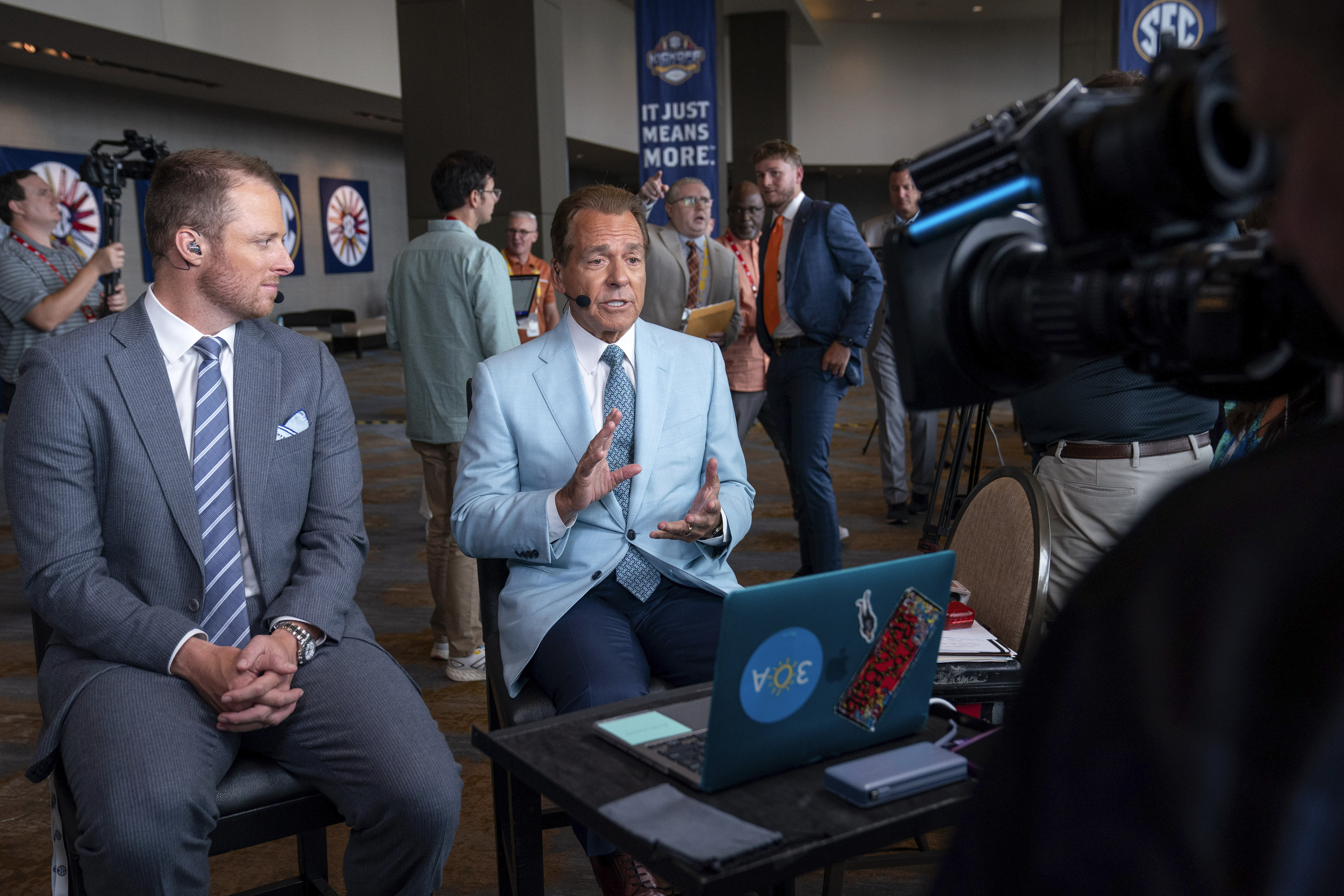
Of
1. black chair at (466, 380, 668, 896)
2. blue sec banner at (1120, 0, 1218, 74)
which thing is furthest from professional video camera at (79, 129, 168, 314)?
blue sec banner at (1120, 0, 1218, 74)

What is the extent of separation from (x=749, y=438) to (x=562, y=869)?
6386 mm

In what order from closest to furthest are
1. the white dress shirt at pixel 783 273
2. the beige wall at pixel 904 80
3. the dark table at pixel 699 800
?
1. the dark table at pixel 699 800
2. the white dress shirt at pixel 783 273
3. the beige wall at pixel 904 80

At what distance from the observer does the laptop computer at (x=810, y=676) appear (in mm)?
1196

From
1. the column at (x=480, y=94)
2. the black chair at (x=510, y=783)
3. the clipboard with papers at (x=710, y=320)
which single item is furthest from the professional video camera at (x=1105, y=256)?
the column at (x=480, y=94)

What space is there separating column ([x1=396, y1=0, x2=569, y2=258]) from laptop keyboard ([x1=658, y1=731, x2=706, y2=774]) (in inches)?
226

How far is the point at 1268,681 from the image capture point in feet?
1.09

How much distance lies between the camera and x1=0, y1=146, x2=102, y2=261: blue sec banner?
10547 mm

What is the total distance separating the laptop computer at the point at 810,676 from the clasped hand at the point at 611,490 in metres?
0.67

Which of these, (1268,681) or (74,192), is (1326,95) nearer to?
(1268,681)

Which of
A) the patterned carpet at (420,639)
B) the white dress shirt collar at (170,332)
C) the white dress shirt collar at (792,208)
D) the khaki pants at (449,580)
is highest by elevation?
the white dress shirt collar at (792,208)

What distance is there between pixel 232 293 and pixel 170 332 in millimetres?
133

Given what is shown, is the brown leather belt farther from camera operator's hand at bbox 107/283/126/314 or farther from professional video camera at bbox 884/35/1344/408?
camera operator's hand at bbox 107/283/126/314

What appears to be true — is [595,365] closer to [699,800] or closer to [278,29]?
[699,800]

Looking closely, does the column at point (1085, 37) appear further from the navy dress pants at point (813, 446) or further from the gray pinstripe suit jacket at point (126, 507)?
the gray pinstripe suit jacket at point (126, 507)
